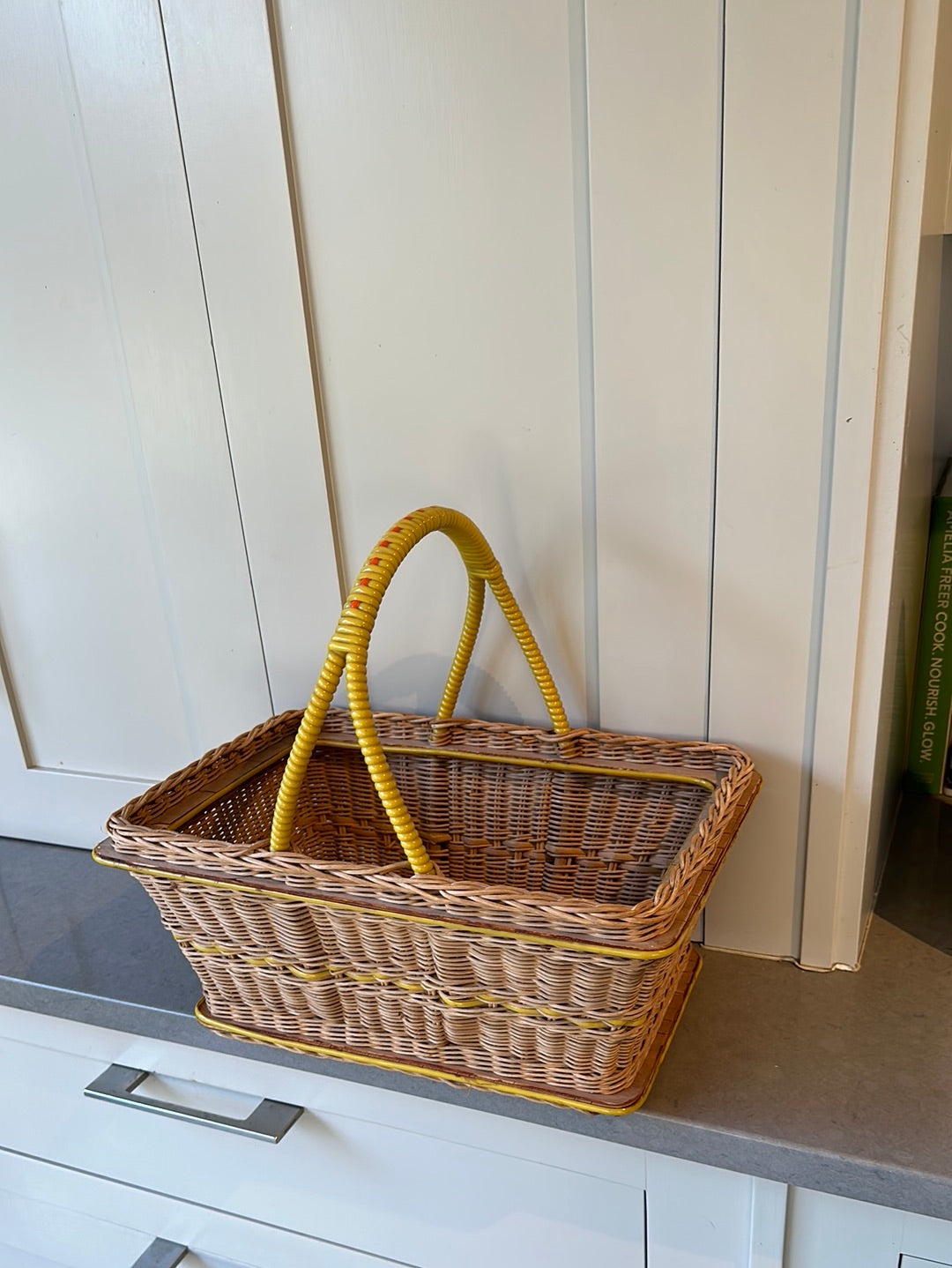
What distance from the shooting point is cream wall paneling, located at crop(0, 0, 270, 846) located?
0.82 m

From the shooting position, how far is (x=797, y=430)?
0.68 metres

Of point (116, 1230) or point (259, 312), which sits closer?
point (259, 312)

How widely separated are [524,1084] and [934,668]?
65 centimetres

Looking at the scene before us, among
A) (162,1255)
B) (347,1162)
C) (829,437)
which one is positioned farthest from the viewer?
(162,1255)

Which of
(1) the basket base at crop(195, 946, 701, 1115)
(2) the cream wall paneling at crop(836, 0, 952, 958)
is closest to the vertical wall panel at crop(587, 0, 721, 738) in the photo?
(2) the cream wall paneling at crop(836, 0, 952, 958)

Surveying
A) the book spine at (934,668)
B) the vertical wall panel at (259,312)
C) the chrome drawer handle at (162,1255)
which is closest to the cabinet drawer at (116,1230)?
the chrome drawer handle at (162,1255)

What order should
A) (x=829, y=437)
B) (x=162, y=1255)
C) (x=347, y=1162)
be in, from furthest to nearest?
1. (x=162, y=1255)
2. (x=347, y=1162)
3. (x=829, y=437)

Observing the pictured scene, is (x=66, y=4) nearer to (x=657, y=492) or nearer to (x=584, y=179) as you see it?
(x=584, y=179)

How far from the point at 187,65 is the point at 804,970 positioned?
96cm

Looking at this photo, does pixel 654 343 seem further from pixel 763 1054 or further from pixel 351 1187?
pixel 351 1187

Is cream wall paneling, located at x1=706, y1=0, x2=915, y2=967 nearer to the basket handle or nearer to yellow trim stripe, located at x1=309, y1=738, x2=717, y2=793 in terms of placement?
yellow trim stripe, located at x1=309, y1=738, x2=717, y2=793

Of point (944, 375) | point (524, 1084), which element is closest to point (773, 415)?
point (944, 375)

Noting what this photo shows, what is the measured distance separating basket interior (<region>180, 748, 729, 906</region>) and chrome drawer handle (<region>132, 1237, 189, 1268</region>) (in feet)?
1.42

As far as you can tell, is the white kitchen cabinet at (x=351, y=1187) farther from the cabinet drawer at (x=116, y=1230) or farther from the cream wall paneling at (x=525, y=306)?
the cream wall paneling at (x=525, y=306)
